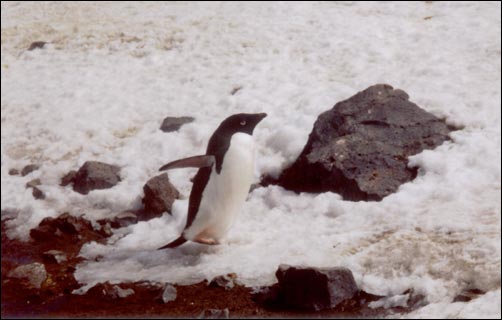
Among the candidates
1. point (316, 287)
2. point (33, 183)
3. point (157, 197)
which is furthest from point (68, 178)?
point (316, 287)

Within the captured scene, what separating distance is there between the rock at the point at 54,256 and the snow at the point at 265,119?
0.22m

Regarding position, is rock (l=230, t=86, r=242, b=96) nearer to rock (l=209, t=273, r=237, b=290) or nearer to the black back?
the black back

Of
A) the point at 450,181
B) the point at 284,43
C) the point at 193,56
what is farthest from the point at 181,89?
the point at 450,181

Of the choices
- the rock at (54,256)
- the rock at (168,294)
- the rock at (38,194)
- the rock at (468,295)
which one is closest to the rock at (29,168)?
the rock at (38,194)

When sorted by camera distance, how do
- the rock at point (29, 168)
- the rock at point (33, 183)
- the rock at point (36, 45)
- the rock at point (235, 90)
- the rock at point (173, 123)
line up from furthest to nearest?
the rock at point (36, 45) < the rock at point (235, 90) < the rock at point (173, 123) < the rock at point (29, 168) < the rock at point (33, 183)

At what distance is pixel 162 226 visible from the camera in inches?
264

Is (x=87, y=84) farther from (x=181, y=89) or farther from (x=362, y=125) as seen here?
(x=362, y=125)

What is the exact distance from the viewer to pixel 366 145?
22.9ft

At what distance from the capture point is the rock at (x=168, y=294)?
5352 millimetres

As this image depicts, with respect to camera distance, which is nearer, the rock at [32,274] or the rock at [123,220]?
the rock at [32,274]

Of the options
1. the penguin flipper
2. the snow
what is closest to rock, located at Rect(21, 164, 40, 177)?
the snow

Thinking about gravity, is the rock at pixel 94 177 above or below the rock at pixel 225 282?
above

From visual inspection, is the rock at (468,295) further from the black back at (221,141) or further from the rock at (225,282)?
the black back at (221,141)

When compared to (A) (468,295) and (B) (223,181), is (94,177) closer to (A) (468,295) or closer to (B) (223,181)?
(B) (223,181)
